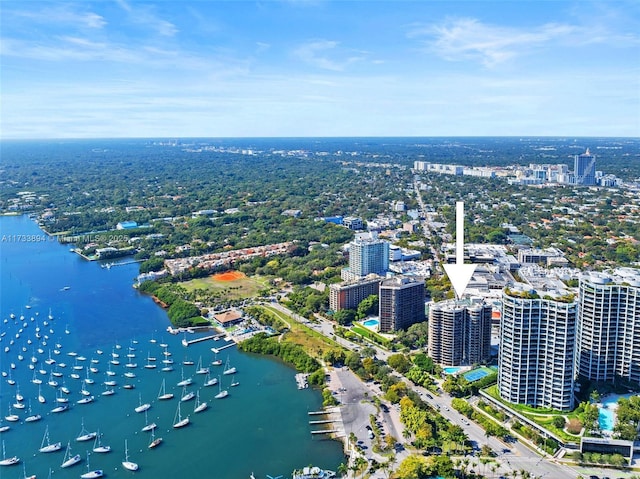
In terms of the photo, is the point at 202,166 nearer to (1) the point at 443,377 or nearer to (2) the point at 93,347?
(2) the point at 93,347

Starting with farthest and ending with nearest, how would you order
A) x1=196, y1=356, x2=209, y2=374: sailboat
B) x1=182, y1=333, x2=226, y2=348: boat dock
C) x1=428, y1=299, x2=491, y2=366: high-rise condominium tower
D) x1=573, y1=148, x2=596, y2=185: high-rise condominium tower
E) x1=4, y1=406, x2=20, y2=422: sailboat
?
x1=573, y1=148, x2=596, y2=185: high-rise condominium tower, x1=182, y1=333, x2=226, y2=348: boat dock, x1=196, y1=356, x2=209, y2=374: sailboat, x1=428, y1=299, x2=491, y2=366: high-rise condominium tower, x1=4, y1=406, x2=20, y2=422: sailboat

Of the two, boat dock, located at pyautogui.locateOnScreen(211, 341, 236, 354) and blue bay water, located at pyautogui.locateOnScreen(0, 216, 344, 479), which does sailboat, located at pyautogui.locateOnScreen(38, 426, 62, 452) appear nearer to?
blue bay water, located at pyautogui.locateOnScreen(0, 216, 344, 479)

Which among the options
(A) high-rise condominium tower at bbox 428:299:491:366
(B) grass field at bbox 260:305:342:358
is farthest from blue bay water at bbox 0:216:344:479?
(A) high-rise condominium tower at bbox 428:299:491:366

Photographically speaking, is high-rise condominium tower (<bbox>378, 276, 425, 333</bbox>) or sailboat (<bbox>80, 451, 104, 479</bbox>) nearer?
sailboat (<bbox>80, 451, 104, 479</bbox>)

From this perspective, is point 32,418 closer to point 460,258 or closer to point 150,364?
point 150,364

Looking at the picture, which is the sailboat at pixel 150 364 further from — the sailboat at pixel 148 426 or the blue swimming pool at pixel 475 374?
the blue swimming pool at pixel 475 374

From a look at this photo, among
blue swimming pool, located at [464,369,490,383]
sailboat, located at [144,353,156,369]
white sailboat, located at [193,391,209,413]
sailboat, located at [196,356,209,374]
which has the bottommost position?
white sailboat, located at [193,391,209,413]

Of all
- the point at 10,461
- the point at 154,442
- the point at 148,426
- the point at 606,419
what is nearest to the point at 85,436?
the point at 148,426
